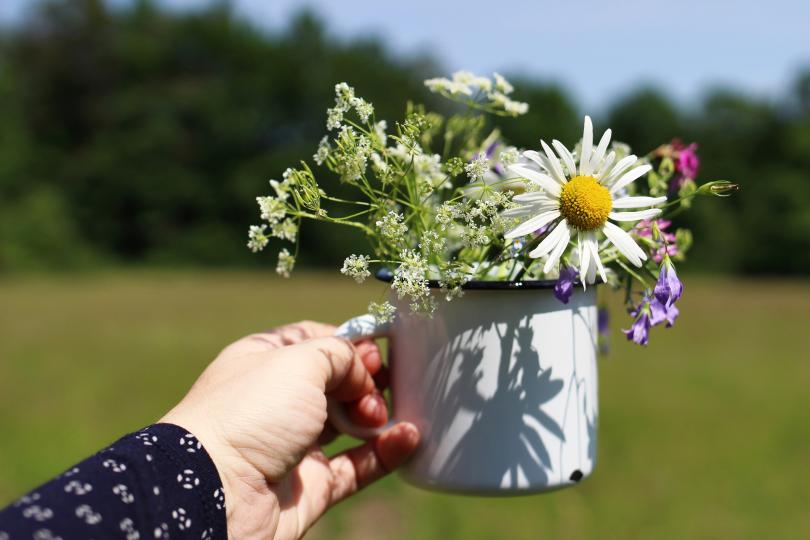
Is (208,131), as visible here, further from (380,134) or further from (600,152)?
(600,152)

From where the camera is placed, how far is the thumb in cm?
131

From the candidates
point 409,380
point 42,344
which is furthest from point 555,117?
point 409,380

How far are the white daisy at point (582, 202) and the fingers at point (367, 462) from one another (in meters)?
0.51

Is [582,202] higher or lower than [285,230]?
higher

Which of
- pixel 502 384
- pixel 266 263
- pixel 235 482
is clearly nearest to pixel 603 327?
pixel 502 384

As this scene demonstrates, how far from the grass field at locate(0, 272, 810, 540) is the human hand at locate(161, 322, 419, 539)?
12.8 feet

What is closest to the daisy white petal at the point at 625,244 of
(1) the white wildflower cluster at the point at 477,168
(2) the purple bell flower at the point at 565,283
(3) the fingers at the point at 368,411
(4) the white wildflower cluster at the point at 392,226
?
(2) the purple bell flower at the point at 565,283

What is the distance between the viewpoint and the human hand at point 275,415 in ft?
4.06

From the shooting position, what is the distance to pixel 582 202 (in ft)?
3.66

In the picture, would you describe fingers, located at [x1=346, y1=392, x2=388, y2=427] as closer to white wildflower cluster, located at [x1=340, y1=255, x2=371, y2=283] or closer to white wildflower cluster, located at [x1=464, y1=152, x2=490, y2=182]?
white wildflower cluster, located at [x1=340, y1=255, x2=371, y2=283]

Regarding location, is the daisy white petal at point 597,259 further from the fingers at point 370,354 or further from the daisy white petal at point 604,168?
the fingers at point 370,354

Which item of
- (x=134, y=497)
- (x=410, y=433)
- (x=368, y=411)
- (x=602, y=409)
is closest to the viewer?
(x=134, y=497)

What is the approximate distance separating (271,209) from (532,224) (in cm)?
42

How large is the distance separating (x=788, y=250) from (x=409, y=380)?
2928 cm
